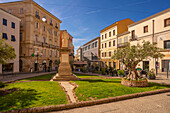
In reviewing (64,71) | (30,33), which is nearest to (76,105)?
(64,71)

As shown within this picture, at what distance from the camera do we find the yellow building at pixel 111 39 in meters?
28.6

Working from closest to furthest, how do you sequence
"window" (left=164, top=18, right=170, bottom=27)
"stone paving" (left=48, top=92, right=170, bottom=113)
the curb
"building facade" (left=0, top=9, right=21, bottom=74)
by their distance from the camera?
the curb, "stone paving" (left=48, top=92, right=170, bottom=113), "window" (left=164, top=18, right=170, bottom=27), "building facade" (left=0, top=9, right=21, bottom=74)

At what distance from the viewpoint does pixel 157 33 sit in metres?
19.1

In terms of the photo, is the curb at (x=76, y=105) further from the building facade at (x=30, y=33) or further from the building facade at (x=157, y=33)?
the building facade at (x=30, y=33)

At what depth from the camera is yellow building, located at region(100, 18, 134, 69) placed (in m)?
28.6

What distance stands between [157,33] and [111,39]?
1304cm

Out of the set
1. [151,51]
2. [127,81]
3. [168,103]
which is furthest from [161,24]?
[168,103]

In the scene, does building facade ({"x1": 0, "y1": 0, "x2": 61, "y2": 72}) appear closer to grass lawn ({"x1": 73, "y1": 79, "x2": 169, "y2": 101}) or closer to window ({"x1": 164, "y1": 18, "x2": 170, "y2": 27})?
grass lawn ({"x1": 73, "y1": 79, "x2": 169, "y2": 101})

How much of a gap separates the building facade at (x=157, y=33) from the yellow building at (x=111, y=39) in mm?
5940

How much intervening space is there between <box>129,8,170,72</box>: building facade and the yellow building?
5940 millimetres

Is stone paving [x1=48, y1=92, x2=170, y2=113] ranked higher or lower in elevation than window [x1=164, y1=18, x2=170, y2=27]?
lower

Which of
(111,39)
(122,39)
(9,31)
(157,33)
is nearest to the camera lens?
(157,33)

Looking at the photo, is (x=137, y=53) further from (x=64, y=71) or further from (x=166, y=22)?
(x=166, y=22)

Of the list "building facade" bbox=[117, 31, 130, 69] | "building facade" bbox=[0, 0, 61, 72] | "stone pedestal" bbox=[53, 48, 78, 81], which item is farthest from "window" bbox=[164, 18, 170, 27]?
"building facade" bbox=[0, 0, 61, 72]
